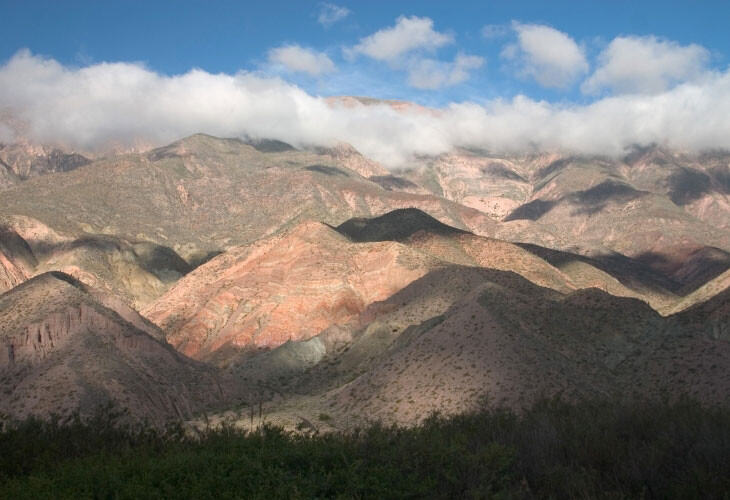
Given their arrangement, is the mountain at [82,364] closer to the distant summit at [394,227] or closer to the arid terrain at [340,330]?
the arid terrain at [340,330]

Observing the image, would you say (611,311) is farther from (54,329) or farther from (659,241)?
(659,241)

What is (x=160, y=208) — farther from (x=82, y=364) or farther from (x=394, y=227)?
(x=82, y=364)

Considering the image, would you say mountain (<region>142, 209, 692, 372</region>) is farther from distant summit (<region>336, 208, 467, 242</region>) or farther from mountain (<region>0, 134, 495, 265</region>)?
mountain (<region>0, 134, 495, 265</region>)

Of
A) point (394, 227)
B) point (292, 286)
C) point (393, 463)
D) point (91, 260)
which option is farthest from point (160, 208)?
point (393, 463)

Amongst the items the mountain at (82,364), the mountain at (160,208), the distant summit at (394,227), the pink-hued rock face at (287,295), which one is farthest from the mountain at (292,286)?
the mountain at (160,208)

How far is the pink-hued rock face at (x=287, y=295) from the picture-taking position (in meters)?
71.4

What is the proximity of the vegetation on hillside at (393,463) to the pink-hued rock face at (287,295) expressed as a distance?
170ft

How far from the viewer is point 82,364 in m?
43.3

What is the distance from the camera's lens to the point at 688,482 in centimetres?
1367

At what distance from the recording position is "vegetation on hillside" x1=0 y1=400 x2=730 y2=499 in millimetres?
13688

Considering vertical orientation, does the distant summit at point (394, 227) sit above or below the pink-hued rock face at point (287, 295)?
above

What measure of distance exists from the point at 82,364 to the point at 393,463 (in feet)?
112

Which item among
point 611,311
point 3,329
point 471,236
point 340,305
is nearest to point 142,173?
point 471,236

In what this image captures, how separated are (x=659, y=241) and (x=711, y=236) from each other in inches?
664
